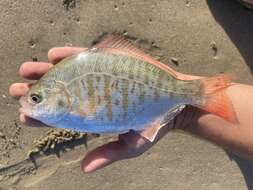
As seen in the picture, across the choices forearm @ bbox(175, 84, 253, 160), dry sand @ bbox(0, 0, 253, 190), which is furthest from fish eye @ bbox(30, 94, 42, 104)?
dry sand @ bbox(0, 0, 253, 190)

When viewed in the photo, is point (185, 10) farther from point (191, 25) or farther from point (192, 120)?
point (192, 120)

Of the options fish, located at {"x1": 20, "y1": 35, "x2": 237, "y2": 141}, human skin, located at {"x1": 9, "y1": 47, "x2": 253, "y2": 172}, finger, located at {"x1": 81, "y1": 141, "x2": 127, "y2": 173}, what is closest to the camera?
fish, located at {"x1": 20, "y1": 35, "x2": 237, "y2": 141}

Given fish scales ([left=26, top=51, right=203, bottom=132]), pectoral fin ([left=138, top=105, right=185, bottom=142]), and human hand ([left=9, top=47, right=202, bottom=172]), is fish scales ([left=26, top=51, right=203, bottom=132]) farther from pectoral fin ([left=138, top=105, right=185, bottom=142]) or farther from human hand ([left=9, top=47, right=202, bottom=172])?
human hand ([left=9, top=47, right=202, bottom=172])

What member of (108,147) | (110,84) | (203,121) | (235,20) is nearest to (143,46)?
(235,20)

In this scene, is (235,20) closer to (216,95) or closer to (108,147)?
(216,95)

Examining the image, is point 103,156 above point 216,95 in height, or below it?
below

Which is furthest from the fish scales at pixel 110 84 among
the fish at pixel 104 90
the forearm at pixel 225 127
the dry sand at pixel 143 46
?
the dry sand at pixel 143 46

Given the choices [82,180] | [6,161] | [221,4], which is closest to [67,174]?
[82,180]
